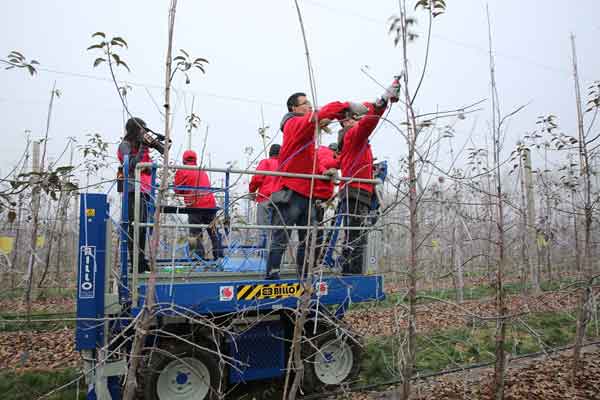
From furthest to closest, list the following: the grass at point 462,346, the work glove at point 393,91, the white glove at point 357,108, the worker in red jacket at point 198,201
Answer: the grass at point 462,346 < the worker in red jacket at point 198,201 < the white glove at point 357,108 < the work glove at point 393,91

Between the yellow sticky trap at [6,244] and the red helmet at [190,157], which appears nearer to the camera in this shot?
the yellow sticky trap at [6,244]

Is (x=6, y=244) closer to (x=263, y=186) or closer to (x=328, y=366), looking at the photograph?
(x=263, y=186)

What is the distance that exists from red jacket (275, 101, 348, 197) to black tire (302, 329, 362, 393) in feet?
5.09

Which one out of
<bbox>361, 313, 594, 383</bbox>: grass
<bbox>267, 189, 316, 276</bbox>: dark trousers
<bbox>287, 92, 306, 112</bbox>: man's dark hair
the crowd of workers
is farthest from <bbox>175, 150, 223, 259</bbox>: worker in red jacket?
<bbox>361, 313, 594, 383</bbox>: grass

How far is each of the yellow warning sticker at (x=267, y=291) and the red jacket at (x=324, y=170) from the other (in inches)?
38.7

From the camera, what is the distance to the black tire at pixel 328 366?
14.0 feet

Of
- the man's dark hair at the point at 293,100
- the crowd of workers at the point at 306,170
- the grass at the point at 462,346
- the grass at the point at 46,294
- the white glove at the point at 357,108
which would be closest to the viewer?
the white glove at the point at 357,108

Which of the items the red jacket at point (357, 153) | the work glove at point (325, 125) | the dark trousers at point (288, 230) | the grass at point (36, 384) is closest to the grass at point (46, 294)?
the grass at point (36, 384)

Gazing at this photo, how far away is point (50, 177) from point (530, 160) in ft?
34.5

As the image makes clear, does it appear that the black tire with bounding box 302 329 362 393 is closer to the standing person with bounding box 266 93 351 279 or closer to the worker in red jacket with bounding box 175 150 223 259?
the standing person with bounding box 266 93 351 279

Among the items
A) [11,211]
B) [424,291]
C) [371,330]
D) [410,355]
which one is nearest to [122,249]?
[11,211]

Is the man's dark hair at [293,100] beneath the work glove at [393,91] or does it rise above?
above

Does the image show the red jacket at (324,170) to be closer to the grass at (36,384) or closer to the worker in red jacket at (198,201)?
the worker in red jacket at (198,201)

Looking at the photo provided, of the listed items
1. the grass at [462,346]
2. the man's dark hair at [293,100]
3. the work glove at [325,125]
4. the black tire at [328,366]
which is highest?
the man's dark hair at [293,100]
